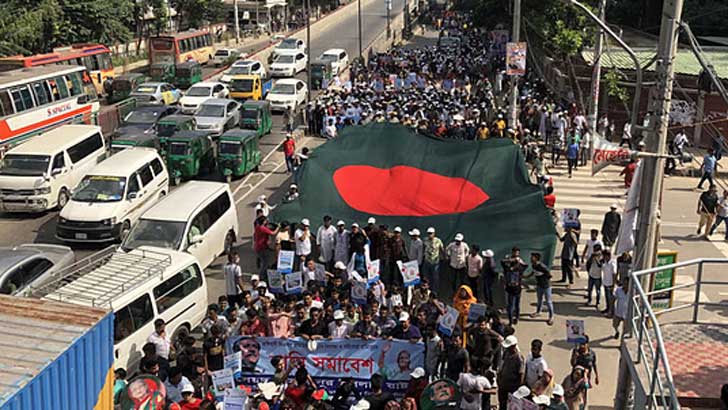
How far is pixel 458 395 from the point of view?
1103 centimetres

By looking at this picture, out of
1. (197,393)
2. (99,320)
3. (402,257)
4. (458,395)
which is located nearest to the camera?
(99,320)

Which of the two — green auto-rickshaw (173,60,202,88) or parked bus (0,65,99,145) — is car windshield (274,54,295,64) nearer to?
green auto-rickshaw (173,60,202,88)

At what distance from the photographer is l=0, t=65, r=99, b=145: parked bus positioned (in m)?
26.5

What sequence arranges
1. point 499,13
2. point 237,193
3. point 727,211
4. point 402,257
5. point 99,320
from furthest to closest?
1. point 499,13
2. point 237,193
3. point 727,211
4. point 402,257
5. point 99,320

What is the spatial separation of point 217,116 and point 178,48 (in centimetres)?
2042

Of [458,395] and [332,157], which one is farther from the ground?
[332,157]

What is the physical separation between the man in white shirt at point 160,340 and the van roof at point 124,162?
28.2ft

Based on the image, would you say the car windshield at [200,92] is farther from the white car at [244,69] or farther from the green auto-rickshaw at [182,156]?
the green auto-rickshaw at [182,156]

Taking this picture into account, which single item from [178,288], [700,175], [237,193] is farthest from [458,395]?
[700,175]

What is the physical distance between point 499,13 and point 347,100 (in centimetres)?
2134

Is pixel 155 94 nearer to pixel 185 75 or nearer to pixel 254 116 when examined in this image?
pixel 254 116

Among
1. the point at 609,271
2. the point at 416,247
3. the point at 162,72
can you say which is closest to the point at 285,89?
the point at 162,72

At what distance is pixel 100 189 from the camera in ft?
66.3

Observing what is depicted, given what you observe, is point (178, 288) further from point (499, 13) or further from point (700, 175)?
point (499, 13)
